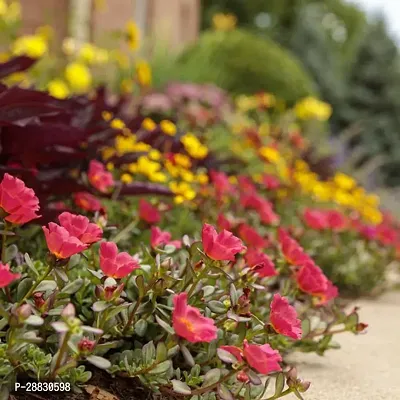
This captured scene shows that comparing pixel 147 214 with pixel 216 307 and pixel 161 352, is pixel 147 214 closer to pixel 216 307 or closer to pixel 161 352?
pixel 216 307

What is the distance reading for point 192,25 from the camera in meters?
16.8

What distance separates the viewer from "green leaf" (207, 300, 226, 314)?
1.59 m

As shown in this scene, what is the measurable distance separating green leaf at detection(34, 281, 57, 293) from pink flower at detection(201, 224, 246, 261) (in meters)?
0.32

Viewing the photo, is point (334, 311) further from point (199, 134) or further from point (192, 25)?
point (192, 25)

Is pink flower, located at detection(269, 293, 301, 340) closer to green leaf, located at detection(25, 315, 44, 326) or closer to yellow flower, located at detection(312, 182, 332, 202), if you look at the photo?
green leaf, located at detection(25, 315, 44, 326)

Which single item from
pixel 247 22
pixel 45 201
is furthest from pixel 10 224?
pixel 247 22

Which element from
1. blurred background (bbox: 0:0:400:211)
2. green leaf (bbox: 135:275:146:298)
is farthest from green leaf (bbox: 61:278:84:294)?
blurred background (bbox: 0:0:400:211)

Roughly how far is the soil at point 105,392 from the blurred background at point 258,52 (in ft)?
7.45

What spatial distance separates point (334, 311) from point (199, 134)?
8.02 feet

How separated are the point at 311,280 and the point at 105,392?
1.96 ft

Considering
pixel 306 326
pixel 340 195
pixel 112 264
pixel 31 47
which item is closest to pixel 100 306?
pixel 112 264

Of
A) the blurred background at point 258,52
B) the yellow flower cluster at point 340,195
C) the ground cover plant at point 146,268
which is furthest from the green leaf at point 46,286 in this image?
the yellow flower cluster at point 340,195

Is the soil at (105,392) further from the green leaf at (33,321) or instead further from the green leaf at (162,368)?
the green leaf at (33,321)

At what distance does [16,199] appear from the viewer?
142cm
